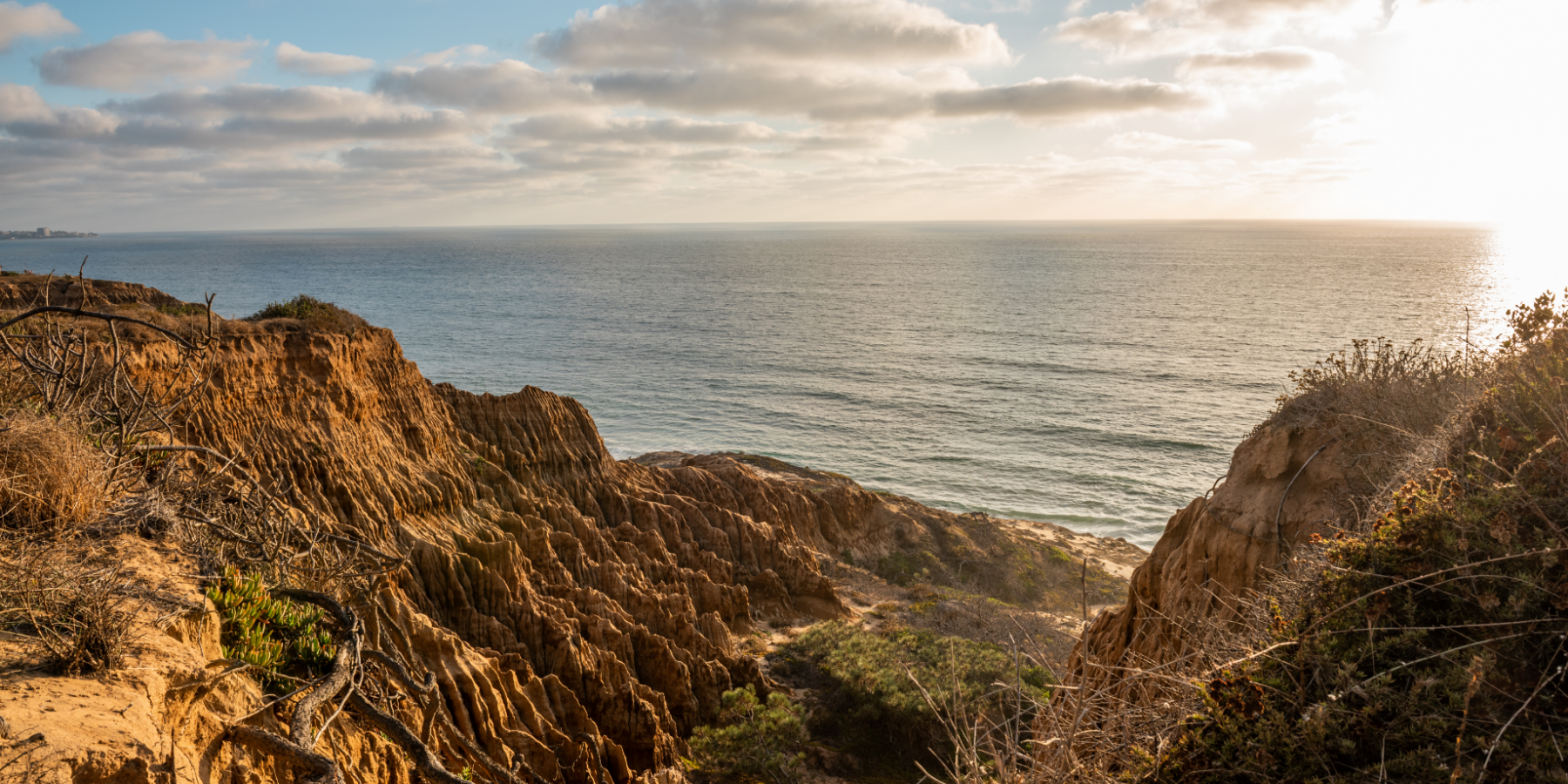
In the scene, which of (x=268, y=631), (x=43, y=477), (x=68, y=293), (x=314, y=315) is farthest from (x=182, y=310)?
(x=268, y=631)

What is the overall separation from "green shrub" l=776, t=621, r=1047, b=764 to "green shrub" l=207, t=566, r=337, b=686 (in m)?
13.5

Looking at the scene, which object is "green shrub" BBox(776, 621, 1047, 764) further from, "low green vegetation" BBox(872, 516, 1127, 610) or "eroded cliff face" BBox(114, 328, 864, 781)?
"low green vegetation" BBox(872, 516, 1127, 610)

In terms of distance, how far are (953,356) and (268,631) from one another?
256 feet

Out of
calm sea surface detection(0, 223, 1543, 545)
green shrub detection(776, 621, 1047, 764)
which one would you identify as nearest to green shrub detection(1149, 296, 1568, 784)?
green shrub detection(776, 621, 1047, 764)

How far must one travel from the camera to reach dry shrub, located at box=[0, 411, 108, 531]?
256 inches

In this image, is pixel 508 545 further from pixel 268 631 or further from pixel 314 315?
pixel 268 631

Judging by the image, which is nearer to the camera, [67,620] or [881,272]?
[67,620]

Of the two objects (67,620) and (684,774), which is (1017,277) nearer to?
(684,774)

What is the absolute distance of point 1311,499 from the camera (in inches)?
438

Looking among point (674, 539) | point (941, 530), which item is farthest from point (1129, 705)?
point (941, 530)

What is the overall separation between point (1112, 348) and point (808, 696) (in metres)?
70.7

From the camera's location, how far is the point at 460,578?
58.2 feet

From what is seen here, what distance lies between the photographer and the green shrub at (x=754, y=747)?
16.6 meters

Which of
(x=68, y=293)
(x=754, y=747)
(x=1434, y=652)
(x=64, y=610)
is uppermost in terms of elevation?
(x=68, y=293)
